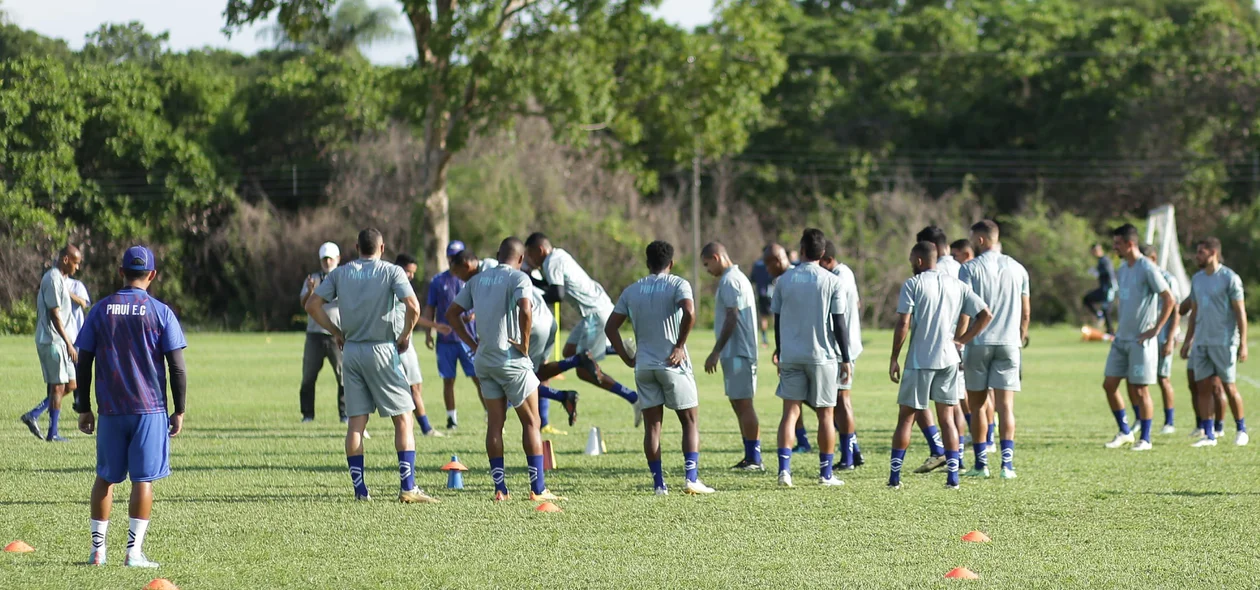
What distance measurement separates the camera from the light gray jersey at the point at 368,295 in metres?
9.72

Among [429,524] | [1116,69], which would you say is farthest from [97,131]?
[1116,69]

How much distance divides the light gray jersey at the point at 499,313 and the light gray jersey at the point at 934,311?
2809 mm

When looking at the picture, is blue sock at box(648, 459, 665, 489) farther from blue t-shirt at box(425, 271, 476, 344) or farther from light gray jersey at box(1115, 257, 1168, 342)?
light gray jersey at box(1115, 257, 1168, 342)

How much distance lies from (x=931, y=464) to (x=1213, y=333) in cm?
358

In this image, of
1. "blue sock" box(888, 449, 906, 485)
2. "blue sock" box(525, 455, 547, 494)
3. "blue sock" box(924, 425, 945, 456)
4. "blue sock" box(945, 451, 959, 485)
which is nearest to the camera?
"blue sock" box(525, 455, 547, 494)

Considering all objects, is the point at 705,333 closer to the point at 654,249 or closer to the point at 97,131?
the point at 97,131

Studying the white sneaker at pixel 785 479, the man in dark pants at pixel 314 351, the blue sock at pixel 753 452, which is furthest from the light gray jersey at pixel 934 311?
the man in dark pants at pixel 314 351

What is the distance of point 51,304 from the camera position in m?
12.8

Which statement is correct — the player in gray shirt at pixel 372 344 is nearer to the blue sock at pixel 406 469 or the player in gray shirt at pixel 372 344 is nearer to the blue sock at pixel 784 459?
the blue sock at pixel 406 469

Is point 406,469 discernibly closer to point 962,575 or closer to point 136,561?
point 136,561

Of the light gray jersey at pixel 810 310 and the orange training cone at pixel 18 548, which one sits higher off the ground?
the light gray jersey at pixel 810 310

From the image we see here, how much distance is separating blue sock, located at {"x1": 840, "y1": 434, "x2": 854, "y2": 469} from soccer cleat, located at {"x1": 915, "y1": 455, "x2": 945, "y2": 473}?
1.82 ft

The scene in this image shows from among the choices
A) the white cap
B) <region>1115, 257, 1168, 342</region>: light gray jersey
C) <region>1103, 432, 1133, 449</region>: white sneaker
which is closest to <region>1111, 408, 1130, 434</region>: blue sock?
<region>1103, 432, 1133, 449</region>: white sneaker

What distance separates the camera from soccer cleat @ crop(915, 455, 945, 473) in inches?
454
